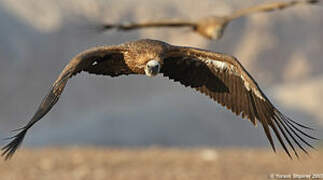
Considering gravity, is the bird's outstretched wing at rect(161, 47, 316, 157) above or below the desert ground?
below

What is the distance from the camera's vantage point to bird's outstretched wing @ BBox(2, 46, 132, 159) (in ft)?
24.5

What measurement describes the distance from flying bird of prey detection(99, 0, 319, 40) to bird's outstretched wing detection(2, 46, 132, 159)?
3725mm

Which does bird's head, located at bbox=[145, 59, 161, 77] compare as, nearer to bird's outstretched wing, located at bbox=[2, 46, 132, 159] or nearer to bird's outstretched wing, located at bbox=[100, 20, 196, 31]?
bird's outstretched wing, located at bbox=[2, 46, 132, 159]

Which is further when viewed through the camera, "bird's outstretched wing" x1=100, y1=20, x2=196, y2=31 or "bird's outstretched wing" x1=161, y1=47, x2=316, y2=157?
"bird's outstretched wing" x1=100, y1=20, x2=196, y2=31

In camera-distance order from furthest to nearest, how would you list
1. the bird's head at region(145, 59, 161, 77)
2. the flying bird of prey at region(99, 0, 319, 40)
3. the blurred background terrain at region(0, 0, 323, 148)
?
the blurred background terrain at region(0, 0, 323, 148)
the flying bird of prey at region(99, 0, 319, 40)
the bird's head at region(145, 59, 161, 77)

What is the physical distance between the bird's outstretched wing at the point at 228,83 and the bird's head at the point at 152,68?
299mm

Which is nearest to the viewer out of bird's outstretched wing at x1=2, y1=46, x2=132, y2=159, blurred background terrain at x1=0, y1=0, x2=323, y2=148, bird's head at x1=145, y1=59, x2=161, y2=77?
bird's outstretched wing at x1=2, y1=46, x2=132, y2=159

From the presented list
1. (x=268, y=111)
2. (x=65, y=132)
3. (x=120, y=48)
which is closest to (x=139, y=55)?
(x=120, y=48)

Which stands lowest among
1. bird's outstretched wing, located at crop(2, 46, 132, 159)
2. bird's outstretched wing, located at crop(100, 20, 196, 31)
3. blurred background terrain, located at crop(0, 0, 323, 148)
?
bird's outstretched wing, located at crop(2, 46, 132, 159)

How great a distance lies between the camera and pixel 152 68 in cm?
860

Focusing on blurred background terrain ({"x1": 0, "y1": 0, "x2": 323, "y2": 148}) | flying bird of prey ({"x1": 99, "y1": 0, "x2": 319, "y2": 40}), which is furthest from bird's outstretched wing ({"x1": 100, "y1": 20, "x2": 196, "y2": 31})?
blurred background terrain ({"x1": 0, "y1": 0, "x2": 323, "y2": 148})

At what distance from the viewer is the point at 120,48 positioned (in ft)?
28.7

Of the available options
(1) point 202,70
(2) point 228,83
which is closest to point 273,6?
(1) point 202,70

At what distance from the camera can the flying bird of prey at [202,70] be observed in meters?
8.62
